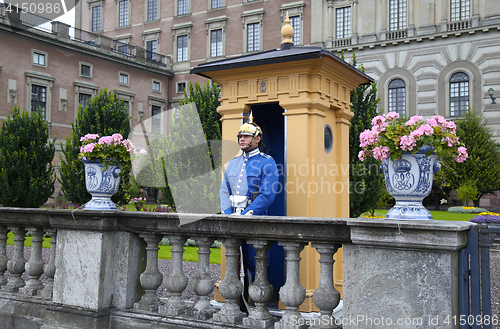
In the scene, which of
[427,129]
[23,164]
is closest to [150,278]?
[427,129]

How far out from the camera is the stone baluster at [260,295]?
3520mm

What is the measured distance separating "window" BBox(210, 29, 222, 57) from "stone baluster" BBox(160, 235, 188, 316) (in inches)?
1511

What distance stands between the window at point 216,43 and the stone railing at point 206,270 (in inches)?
1482

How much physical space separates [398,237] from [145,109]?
1541 inches

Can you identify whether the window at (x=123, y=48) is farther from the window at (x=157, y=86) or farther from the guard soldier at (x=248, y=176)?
the guard soldier at (x=248, y=176)

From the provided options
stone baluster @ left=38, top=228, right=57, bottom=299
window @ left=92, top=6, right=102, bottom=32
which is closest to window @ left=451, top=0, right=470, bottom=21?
stone baluster @ left=38, top=228, right=57, bottom=299

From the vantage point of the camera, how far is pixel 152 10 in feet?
145

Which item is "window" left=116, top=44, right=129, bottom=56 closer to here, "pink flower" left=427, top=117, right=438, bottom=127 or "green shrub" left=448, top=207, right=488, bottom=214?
"green shrub" left=448, top=207, right=488, bottom=214

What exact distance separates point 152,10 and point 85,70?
1271 cm

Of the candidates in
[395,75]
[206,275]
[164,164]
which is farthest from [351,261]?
[395,75]

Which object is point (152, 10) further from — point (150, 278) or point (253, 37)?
point (150, 278)

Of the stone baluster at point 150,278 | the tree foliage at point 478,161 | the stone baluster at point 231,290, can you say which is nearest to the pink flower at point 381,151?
the stone baluster at point 231,290

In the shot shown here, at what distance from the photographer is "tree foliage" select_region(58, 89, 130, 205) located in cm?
1725

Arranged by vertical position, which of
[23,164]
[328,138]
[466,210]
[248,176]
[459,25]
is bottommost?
[466,210]
